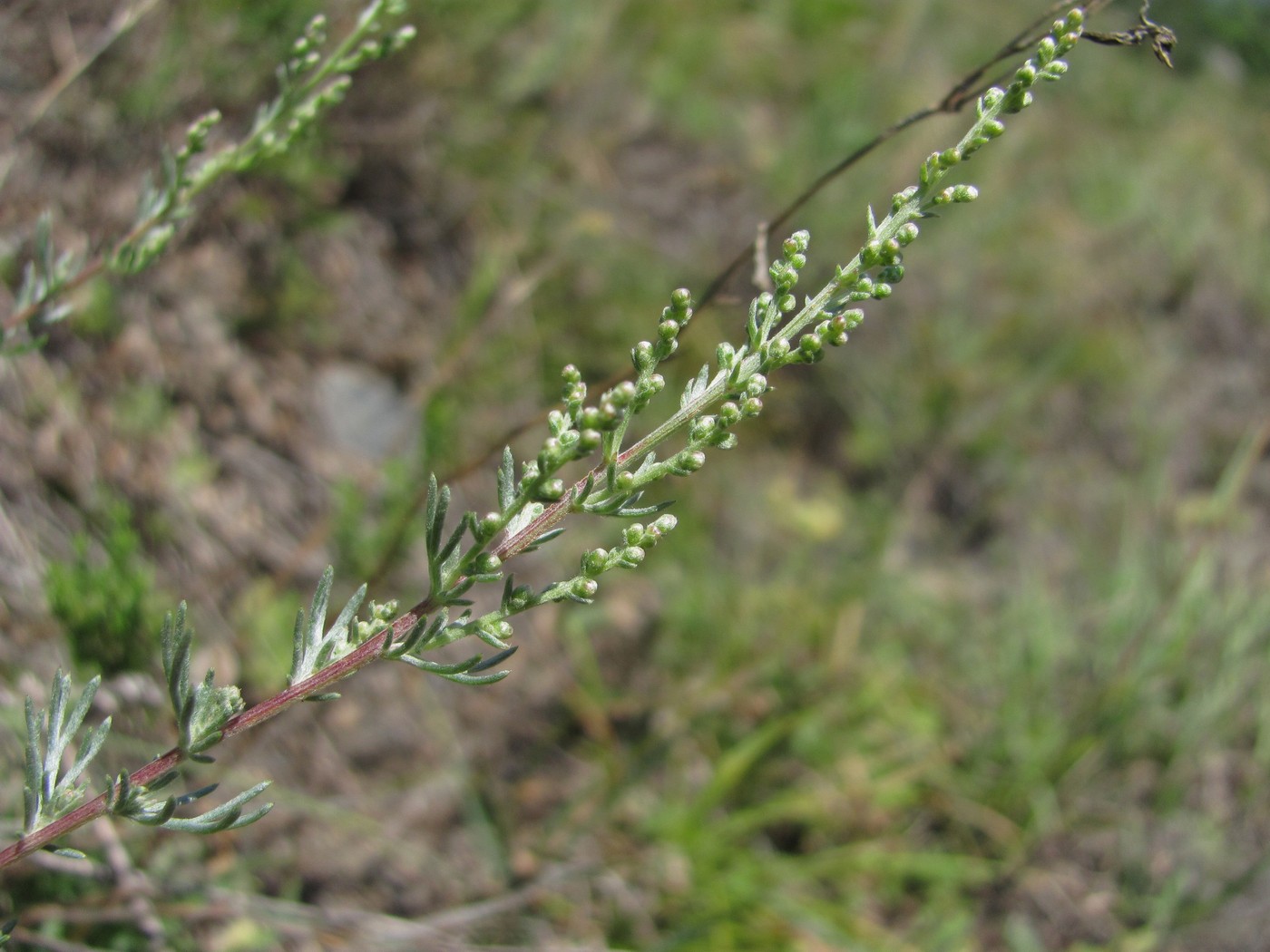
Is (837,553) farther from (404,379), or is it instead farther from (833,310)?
(833,310)

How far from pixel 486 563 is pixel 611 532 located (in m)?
2.71

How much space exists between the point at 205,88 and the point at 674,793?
122 inches

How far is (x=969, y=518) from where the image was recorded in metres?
5.43

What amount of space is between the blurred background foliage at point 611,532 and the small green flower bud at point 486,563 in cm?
131

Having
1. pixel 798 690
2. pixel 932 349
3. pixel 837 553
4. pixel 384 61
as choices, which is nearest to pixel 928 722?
pixel 798 690

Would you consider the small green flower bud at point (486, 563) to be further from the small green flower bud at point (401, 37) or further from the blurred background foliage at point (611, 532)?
the blurred background foliage at point (611, 532)

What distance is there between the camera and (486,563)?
1.05 metres

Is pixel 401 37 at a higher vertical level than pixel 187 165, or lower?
higher

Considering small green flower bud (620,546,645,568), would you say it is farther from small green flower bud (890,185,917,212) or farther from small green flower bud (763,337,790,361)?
small green flower bud (890,185,917,212)

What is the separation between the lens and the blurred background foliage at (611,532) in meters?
2.92

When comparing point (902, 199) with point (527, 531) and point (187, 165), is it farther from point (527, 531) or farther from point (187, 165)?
point (187, 165)

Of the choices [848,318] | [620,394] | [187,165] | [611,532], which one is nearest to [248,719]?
[620,394]

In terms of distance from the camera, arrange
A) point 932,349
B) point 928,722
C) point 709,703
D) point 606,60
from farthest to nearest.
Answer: point 932,349
point 606,60
point 928,722
point 709,703

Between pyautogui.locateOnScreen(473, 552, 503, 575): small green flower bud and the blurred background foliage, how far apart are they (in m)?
1.31
